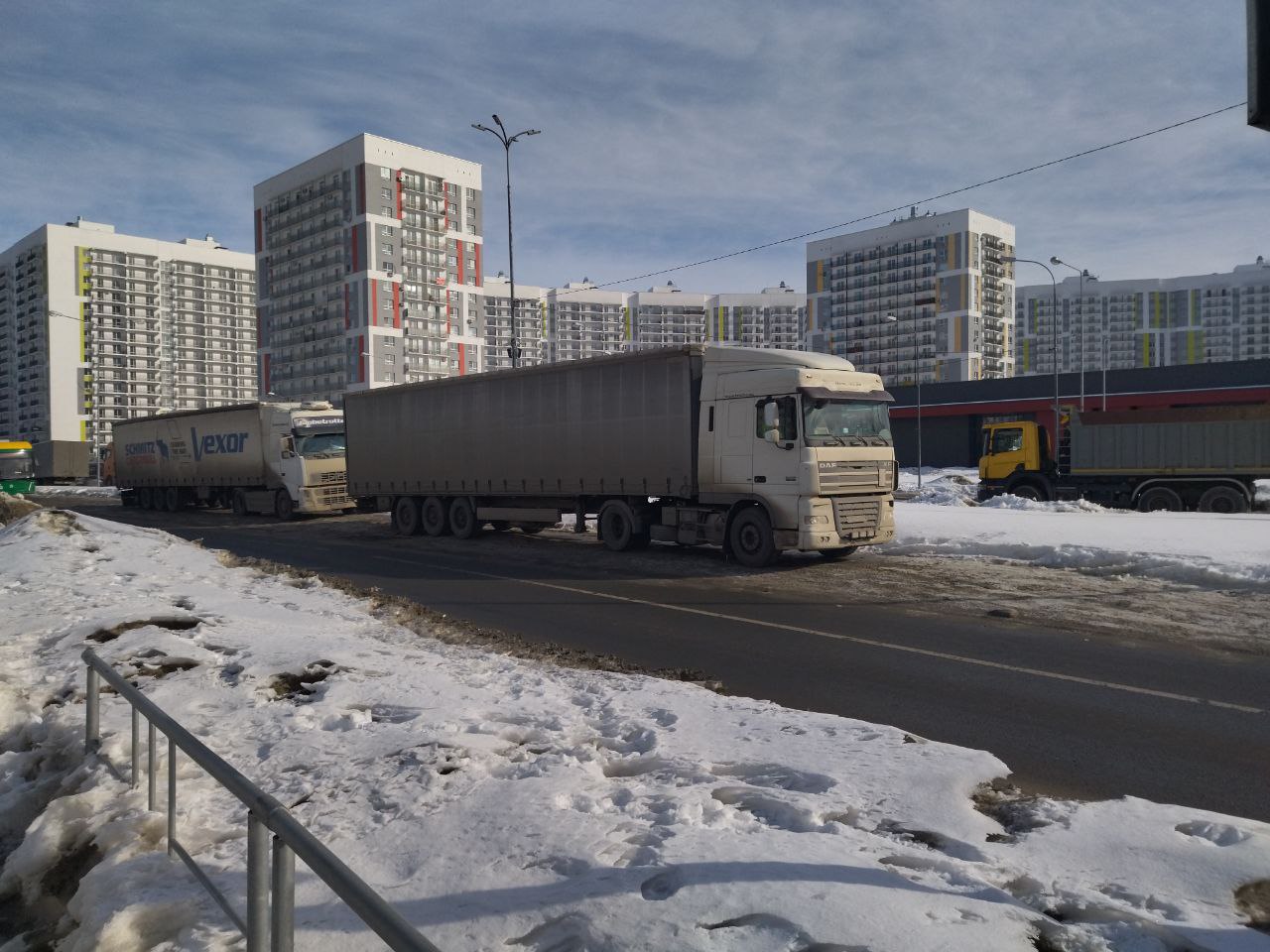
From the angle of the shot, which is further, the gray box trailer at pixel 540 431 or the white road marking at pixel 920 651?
the gray box trailer at pixel 540 431

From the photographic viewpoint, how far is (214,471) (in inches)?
1220

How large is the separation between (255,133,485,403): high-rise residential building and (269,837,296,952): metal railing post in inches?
4187

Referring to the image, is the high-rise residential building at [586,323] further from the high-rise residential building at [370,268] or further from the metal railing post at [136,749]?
the metal railing post at [136,749]

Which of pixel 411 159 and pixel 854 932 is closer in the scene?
pixel 854 932

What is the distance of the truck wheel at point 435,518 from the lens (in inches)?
829

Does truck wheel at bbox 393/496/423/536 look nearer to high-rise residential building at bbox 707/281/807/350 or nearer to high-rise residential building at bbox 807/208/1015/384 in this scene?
high-rise residential building at bbox 807/208/1015/384

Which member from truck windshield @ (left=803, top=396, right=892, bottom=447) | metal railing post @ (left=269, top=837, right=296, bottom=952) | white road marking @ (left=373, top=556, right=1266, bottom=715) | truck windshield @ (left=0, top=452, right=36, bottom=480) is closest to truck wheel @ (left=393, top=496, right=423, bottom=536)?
white road marking @ (left=373, top=556, right=1266, bottom=715)

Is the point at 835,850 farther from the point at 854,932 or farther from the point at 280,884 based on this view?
the point at 280,884

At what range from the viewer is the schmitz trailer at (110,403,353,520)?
27.1 m

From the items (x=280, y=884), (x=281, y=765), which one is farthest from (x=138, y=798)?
(x=280, y=884)

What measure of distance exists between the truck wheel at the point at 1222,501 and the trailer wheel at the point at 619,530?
15345 mm

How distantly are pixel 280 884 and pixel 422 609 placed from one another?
8.33 meters

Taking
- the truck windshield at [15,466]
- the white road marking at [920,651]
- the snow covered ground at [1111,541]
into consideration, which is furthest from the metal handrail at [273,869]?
the truck windshield at [15,466]

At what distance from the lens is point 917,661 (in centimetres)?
788
